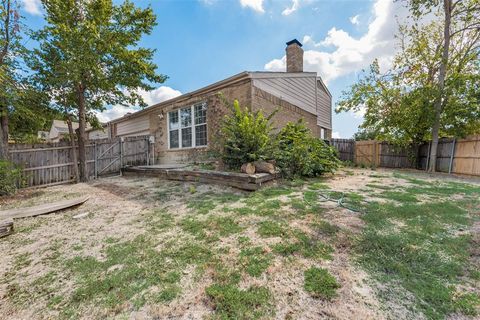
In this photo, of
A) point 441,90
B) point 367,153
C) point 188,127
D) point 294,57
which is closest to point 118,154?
point 188,127

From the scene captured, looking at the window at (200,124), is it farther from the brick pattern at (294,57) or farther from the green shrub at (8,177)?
the green shrub at (8,177)

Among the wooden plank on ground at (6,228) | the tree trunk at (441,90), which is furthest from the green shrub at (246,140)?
the tree trunk at (441,90)

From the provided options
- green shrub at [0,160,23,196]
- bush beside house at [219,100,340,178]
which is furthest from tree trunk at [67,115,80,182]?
bush beside house at [219,100,340,178]

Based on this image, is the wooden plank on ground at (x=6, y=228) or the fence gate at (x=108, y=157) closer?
the wooden plank on ground at (x=6, y=228)

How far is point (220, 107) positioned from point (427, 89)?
31.9 ft

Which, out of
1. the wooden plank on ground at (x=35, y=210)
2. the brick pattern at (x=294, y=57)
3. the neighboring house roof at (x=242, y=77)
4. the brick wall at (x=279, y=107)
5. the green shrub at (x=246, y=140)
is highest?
the brick pattern at (x=294, y=57)

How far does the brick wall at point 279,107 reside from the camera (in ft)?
24.9

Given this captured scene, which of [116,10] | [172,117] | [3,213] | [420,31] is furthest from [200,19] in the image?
[420,31]

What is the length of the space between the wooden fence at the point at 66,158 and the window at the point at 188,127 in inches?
76.6

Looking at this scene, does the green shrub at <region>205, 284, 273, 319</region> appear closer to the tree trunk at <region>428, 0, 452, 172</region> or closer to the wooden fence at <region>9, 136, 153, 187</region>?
the wooden fence at <region>9, 136, 153, 187</region>

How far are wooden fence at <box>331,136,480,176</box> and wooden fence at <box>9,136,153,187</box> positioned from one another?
12.6 metres

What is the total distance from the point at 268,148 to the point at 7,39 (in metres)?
8.57

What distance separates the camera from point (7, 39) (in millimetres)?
6117

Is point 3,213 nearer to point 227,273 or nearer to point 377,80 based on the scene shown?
point 227,273
